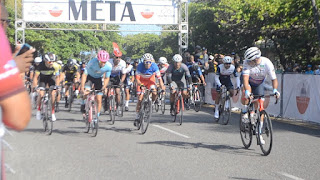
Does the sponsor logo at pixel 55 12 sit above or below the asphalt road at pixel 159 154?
above

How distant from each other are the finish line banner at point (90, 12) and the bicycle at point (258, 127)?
18892mm

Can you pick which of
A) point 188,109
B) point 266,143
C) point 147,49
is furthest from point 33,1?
point 147,49

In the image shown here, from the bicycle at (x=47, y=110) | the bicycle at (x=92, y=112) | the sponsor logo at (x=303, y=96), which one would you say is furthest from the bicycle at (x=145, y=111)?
the sponsor logo at (x=303, y=96)

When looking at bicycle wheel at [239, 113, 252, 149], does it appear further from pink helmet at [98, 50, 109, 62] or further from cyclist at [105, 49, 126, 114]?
cyclist at [105, 49, 126, 114]

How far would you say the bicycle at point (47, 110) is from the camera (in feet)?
37.2

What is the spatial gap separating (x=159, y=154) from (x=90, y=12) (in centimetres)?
1965

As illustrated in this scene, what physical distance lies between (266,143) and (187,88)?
593 centimetres

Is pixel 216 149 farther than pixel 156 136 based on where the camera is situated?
No

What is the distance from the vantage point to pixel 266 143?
8500 mm

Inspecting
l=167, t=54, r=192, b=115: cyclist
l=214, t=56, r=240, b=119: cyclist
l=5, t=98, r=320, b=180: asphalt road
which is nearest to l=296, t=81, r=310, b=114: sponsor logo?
l=5, t=98, r=320, b=180: asphalt road

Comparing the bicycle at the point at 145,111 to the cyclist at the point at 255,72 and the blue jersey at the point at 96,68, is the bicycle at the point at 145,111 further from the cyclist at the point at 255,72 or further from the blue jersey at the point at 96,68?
the cyclist at the point at 255,72

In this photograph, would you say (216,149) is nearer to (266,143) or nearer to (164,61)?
(266,143)

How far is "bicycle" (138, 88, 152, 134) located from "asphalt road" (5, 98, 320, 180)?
0.68 feet

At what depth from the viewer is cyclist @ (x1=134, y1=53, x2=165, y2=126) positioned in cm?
1194
